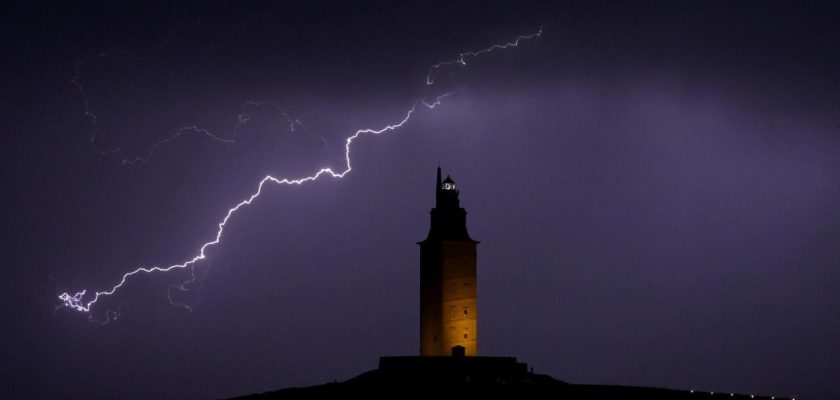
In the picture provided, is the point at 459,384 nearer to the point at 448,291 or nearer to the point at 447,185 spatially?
the point at 448,291

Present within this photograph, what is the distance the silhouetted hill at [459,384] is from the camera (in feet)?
133

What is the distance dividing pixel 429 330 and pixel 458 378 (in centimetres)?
553

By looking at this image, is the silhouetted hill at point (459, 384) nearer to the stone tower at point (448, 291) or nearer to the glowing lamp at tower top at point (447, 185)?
the stone tower at point (448, 291)

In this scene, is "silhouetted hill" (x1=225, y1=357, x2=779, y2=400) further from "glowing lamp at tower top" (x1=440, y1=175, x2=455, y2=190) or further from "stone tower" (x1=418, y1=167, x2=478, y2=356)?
"glowing lamp at tower top" (x1=440, y1=175, x2=455, y2=190)

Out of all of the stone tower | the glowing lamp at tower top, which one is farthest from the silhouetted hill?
the glowing lamp at tower top

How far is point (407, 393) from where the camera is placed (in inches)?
1587

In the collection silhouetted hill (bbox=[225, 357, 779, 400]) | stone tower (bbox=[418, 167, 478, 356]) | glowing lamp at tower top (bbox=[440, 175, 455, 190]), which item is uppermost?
glowing lamp at tower top (bbox=[440, 175, 455, 190])

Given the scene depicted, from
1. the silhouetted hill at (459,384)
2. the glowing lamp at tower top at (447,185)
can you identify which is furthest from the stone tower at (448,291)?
the silhouetted hill at (459,384)

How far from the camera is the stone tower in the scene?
47.3 meters

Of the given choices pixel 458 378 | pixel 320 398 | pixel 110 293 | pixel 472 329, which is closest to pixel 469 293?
pixel 472 329

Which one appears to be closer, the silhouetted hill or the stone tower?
the silhouetted hill

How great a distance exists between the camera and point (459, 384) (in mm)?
41250

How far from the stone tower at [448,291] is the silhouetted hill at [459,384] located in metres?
3.08

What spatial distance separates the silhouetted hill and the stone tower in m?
3.08
